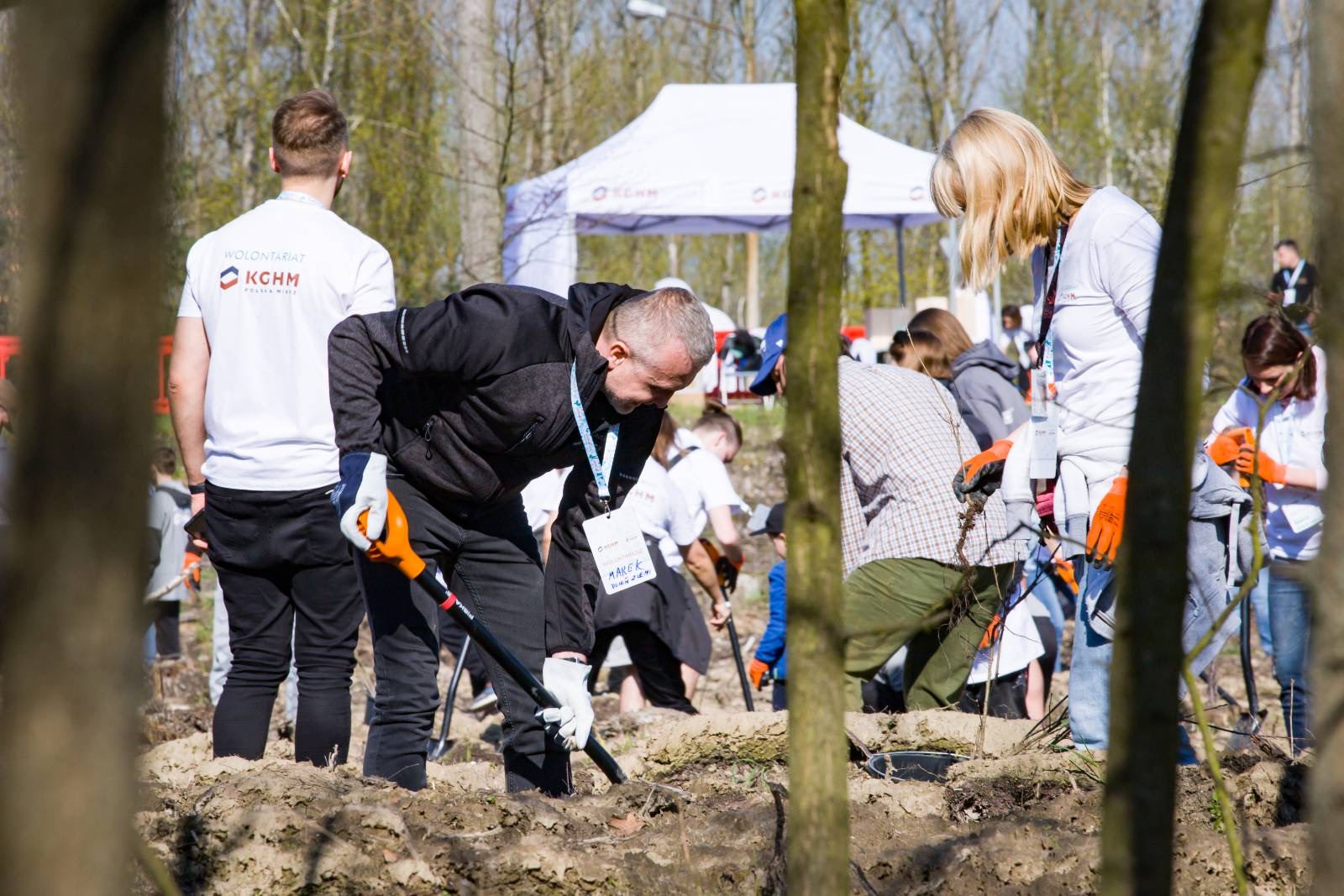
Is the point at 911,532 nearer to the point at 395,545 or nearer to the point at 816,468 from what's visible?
the point at 395,545

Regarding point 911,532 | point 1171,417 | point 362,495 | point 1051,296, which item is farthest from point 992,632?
point 1171,417

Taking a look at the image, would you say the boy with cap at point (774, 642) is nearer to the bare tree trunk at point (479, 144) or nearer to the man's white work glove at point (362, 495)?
the man's white work glove at point (362, 495)

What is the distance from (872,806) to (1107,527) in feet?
2.63

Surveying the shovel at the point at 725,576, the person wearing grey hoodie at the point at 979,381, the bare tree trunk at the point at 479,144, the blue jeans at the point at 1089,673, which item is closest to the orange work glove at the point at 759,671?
the shovel at the point at 725,576

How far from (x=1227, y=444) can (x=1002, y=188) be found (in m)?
1.78

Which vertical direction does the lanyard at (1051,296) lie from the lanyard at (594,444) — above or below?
above

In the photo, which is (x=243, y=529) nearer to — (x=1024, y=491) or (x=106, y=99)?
(x=1024, y=491)

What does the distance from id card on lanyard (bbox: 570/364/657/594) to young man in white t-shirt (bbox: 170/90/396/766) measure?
621 mm

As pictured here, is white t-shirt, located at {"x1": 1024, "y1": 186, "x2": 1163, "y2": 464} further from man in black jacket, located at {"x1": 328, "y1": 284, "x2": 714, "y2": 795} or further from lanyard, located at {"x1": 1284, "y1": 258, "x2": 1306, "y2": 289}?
lanyard, located at {"x1": 1284, "y1": 258, "x2": 1306, "y2": 289}

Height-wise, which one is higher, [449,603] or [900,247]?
[900,247]

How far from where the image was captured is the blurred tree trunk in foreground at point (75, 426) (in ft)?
3.02

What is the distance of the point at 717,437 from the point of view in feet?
19.7

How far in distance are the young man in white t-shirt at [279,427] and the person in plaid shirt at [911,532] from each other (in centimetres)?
142

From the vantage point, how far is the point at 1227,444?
431cm
